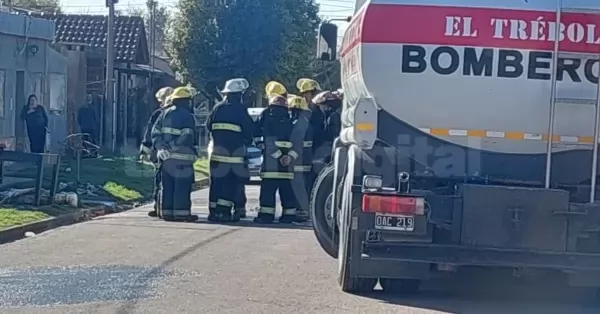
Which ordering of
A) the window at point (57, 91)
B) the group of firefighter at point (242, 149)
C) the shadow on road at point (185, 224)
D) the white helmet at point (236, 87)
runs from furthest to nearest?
1. the window at point (57, 91)
2. the group of firefighter at point (242, 149)
3. the white helmet at point (236, 87)
4. the shadow on road at point (185, 224)

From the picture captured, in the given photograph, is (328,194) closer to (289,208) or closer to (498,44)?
(498,44)

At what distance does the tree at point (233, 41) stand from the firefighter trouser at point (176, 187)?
85.4 ft

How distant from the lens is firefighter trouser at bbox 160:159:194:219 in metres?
17.3

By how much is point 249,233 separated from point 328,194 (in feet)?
11.5

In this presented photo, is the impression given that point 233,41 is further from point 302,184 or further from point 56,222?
point 56,222

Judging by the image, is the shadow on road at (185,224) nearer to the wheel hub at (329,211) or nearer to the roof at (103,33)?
the wheel hub at (329,211)

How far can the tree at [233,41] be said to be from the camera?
43406mm

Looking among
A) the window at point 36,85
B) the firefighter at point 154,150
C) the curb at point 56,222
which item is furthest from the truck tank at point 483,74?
the window at point 36,85

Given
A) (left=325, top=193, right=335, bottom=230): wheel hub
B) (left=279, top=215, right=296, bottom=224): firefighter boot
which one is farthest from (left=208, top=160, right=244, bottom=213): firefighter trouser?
(left=325, top=193, right=335, bottom=230): wheel hub

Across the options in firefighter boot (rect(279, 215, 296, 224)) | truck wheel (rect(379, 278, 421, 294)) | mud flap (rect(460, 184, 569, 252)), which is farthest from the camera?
firefighter boot (rect(279, 215, 296, 224))

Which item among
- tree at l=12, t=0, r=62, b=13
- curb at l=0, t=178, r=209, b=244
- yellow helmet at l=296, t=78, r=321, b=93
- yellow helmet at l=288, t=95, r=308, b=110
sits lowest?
curb at l=0, t=178, r=209, b=244

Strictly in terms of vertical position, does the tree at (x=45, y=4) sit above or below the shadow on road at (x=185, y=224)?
above

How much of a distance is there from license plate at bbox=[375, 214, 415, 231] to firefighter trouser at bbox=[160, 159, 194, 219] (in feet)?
25.4

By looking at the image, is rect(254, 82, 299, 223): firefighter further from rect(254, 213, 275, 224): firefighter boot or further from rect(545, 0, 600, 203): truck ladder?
rect(545, 0, 600, 203): truck ladder
